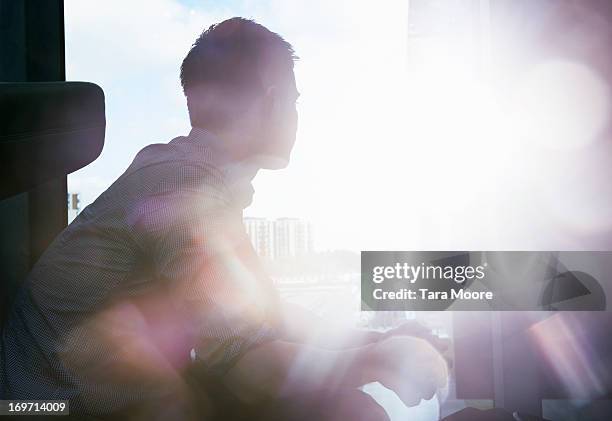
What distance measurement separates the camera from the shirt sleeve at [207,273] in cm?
64

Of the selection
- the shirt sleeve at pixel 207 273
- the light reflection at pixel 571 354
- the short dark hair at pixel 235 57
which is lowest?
the light reflection at pixel 571 354

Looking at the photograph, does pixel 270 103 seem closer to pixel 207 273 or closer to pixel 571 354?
pixel 207 273

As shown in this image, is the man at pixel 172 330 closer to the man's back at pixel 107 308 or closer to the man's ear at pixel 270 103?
the man's back at pixel 107 308

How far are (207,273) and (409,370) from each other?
0.30 m

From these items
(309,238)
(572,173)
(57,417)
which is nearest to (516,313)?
(572,173)

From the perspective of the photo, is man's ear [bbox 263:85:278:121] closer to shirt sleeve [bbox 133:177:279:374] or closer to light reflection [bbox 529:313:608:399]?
shirt sleeve [bbox 133:177:279:374]

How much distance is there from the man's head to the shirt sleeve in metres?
0.25

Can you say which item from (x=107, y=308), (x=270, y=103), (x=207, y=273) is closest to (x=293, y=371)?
(x=207, y=273)

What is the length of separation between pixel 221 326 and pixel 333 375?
0.54 feet

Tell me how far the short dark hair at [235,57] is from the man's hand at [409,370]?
558 mm

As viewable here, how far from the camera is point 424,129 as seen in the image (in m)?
2.24

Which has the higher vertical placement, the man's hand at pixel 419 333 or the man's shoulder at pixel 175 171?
the man's shoulder at pixel 175 171

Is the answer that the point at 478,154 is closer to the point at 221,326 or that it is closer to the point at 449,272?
the point at 449,272

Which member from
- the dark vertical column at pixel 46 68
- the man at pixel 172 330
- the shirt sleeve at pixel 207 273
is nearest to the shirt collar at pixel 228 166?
the man at pixel 172 330
